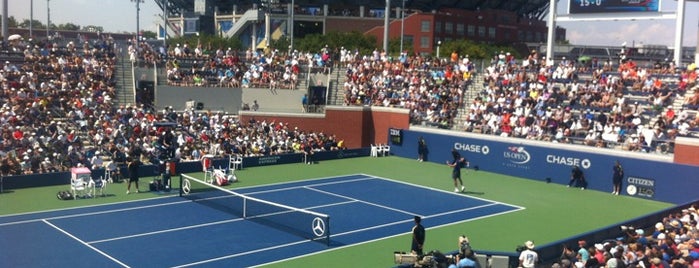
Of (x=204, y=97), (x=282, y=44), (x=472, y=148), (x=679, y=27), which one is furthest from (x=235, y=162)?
(x=282, y=44)

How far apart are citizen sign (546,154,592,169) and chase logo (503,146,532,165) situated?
3.76 feet

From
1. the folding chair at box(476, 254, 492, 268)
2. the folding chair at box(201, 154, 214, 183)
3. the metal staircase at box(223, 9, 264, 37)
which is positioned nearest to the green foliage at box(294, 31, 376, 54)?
the metal staircase at box(223, 9, 264, 37)

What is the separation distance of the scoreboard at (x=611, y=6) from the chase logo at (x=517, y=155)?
9590 millimetres

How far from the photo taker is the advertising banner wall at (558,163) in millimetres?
25938

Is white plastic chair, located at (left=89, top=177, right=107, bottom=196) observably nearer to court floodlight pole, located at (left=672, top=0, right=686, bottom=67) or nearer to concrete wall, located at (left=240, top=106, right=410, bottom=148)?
concrete wall, located at (left=240, top=106, right=410, bottom=148)

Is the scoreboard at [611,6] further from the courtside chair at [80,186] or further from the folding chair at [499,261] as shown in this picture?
the courtside chair at [80,186]

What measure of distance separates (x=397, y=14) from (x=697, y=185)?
65196 millimetres

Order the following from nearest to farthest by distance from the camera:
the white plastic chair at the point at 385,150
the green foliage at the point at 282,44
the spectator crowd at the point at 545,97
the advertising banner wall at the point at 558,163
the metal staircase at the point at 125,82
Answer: the advertising banner wall at the point at 558,163 < the spectator crowd at the point at 545,97 < the white plastic chair at the point at 385,150 < the metal staircase at the point at 125,82 < the green foliage at the point at 282,44

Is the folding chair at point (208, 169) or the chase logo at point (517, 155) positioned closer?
the folding chair at point (208, 169)

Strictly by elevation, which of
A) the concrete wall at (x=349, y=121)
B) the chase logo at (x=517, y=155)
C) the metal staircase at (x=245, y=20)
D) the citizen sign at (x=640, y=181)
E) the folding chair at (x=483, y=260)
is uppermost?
the metal staircase at (x=245, y=20)

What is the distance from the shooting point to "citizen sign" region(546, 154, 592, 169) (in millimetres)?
28669

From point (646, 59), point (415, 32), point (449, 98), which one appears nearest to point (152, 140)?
point (449, 98)

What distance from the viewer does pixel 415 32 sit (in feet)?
280

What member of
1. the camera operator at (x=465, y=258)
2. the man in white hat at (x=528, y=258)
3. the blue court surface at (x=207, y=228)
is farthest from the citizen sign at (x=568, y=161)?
the camera operator at (x=465, y=258)
